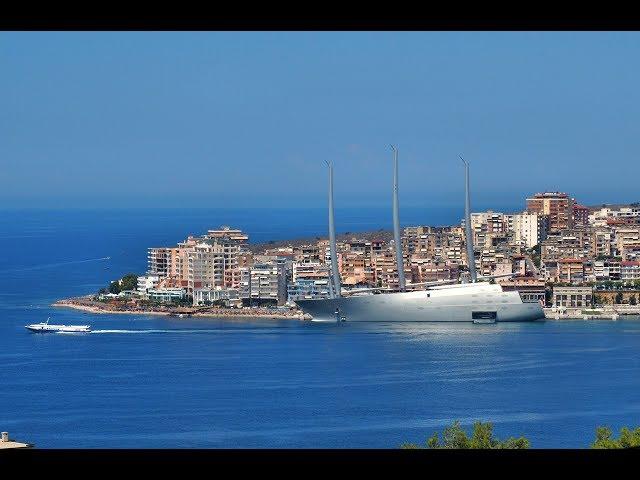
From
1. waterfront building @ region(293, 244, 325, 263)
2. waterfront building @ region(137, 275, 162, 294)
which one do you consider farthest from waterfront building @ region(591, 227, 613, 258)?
waterfront building @ region(137, 275, 162, 294)

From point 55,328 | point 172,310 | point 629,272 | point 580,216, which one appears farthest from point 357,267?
point 55,328

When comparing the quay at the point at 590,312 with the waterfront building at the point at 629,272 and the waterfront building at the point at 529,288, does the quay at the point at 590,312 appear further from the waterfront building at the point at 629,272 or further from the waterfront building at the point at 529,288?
the waterfront building at the point at 629,272

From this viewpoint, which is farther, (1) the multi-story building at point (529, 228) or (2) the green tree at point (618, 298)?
(1) the multi-story building at point (529, 228)

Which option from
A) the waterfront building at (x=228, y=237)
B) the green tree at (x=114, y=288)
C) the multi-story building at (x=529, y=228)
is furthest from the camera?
the multi-story building at (x=529, y=228)

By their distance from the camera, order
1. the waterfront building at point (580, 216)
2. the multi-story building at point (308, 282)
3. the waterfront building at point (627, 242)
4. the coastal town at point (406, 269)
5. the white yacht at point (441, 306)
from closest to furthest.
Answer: the white yacht at point (441, 306), the coastal town at point (406, 269), the multi-story building at point (308, 282), the waterfront building at point (627, 242), the waterfront building at point (580, 216)

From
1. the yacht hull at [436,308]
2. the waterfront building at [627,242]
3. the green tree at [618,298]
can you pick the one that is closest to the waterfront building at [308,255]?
the waterfront building at [627,242]
